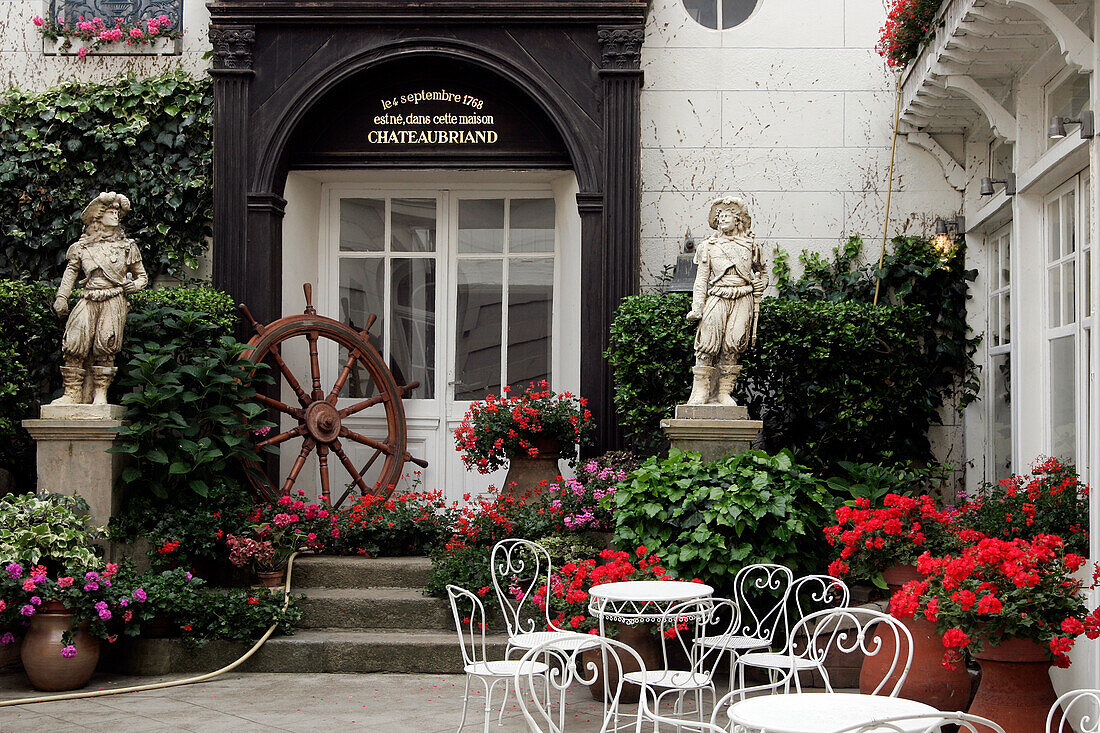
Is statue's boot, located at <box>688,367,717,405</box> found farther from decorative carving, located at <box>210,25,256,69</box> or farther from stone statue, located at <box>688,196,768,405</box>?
decorative carving, located at <box>210,25,256,69</box>

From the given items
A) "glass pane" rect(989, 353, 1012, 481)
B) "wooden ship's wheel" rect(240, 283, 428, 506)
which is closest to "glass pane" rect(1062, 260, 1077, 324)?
"glass pane" rect(989, 353, 1012, 481)

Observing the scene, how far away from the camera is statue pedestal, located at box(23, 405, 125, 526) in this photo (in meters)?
5.92

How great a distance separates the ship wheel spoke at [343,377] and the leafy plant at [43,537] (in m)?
1.88

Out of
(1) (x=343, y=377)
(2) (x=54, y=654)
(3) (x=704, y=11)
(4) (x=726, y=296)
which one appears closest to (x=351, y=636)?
(2) (x=54, y=654)

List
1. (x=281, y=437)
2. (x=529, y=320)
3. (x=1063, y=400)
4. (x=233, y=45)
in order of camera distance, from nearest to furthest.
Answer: (x=1063, y=400) < (x=281, y=437) < (x=233, y=45) < (x=529, y=320)

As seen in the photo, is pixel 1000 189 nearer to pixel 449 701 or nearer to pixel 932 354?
pixel 932 354

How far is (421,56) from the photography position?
24.0ft

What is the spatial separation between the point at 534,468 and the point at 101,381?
248 centimetres

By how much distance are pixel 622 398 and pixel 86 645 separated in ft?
10.2

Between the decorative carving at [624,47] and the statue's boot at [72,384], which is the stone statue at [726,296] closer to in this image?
the decorative carving at [624,47]

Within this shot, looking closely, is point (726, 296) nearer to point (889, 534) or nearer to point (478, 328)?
point (889, 534)

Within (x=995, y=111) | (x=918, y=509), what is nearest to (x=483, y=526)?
(x=918, y=509)

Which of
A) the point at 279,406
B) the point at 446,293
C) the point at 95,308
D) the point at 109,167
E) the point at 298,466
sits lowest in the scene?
the point at 298,466

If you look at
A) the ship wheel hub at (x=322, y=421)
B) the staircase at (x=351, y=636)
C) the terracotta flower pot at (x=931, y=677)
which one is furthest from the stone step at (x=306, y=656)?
the terracotta flower pot at (x=931, y=677)
